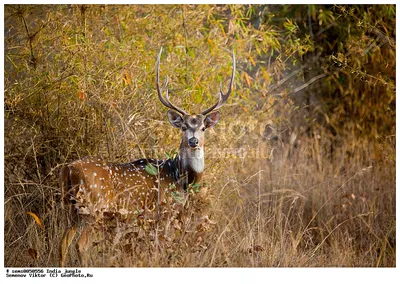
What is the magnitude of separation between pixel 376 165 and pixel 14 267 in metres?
4.11

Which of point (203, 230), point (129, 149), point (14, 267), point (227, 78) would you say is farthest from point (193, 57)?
point (14, 267)

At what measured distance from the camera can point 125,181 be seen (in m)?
5.44

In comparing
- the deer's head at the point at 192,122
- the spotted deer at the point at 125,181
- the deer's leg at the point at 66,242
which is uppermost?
the deer's head at the point at 192,122

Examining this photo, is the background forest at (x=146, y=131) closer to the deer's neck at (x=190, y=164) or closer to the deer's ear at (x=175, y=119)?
the deer's neck at (x=190, y=164)

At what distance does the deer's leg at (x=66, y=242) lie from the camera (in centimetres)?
514

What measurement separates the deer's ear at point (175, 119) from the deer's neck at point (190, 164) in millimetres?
179

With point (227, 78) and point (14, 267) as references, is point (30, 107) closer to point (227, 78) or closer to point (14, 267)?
point (14, 267)

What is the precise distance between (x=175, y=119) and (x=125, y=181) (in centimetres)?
63

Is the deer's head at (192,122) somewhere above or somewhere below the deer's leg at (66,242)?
above

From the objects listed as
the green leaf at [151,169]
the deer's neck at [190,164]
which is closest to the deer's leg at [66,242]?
the green leaf at [151,169]

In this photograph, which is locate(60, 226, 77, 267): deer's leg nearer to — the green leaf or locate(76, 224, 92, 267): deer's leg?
locate(76, 224, 92, 267): deer's leg

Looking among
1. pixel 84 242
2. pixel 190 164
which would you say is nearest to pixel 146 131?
pixel 190 164

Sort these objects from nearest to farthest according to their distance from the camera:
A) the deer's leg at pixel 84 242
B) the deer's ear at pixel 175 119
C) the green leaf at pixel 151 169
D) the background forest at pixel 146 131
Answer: the deer's leg at pixel 84 242 → the green leaf at pixel 151 169 → the background forest at pixel 146 131 → the deer's ear at pixel 175 119

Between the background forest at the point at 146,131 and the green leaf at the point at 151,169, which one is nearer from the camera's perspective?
the green leaf at the point at 151,169
